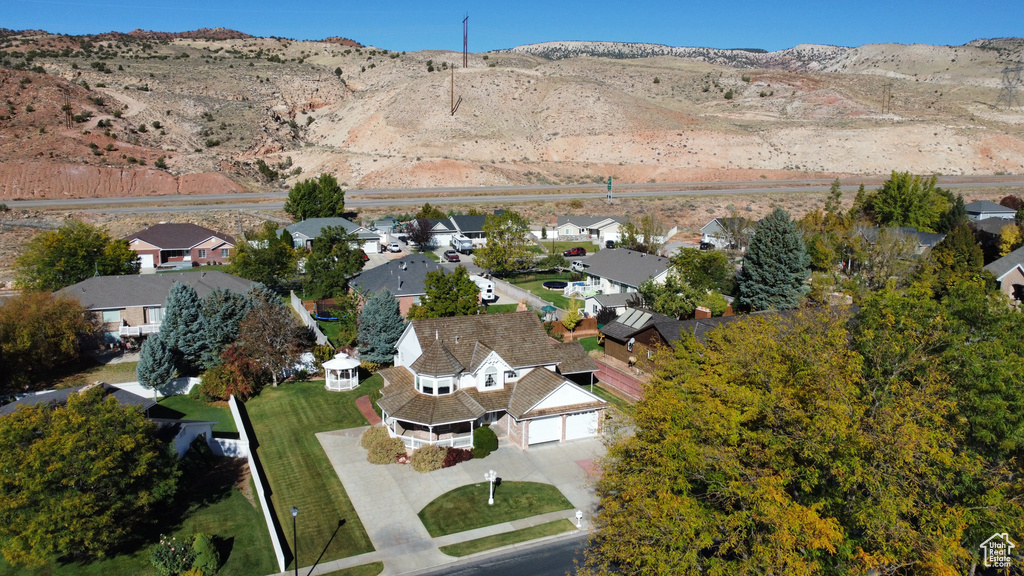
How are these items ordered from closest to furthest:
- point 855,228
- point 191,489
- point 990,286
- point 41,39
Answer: point 191,489 → point 990,286 → point 855,228 → point 41,39

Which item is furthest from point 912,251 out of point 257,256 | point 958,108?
point 958,108

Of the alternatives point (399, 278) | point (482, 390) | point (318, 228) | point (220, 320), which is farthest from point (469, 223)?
point (482, 390)

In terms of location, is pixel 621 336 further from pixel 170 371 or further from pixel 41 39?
pixel 41 39

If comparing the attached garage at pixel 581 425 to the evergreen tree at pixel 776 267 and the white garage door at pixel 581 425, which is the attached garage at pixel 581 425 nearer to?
the white garage door at pixel 581 425

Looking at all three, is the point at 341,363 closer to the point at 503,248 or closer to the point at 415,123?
the point at 503,248

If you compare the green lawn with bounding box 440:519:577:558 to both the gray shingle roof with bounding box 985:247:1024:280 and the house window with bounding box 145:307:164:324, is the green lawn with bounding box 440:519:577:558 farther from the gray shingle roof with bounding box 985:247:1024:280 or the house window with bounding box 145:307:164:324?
the gray shingle roof with bounding box 985:247:1024:280

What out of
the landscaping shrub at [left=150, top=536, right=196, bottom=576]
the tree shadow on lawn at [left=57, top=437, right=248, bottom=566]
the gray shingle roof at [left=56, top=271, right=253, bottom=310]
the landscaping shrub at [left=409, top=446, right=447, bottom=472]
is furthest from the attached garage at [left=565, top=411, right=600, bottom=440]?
the gray shingle roof at [left=56, top=271, right=253, bottom=310]
